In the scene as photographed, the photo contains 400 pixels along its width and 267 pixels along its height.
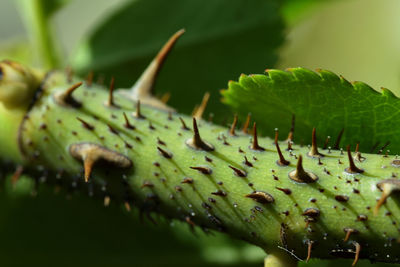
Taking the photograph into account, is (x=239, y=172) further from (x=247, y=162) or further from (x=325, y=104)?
(x=325, y=104)

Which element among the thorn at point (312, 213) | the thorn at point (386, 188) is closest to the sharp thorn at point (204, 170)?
the thorn at point (312, 213)

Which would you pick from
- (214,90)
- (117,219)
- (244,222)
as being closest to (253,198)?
(244,222)

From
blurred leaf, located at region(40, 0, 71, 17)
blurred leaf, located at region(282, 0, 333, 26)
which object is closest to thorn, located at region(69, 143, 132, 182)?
blurred leaf, located at region(40, 0, 71, 17)

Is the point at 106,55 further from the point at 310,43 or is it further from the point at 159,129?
the point at 310,43

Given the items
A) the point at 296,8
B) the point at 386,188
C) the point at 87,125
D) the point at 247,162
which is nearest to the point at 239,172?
the point at 247,162

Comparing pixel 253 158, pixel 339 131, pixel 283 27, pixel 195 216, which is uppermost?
pixel 283 27

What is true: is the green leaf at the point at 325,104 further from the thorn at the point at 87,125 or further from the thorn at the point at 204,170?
the thorn at the point at 87,125
